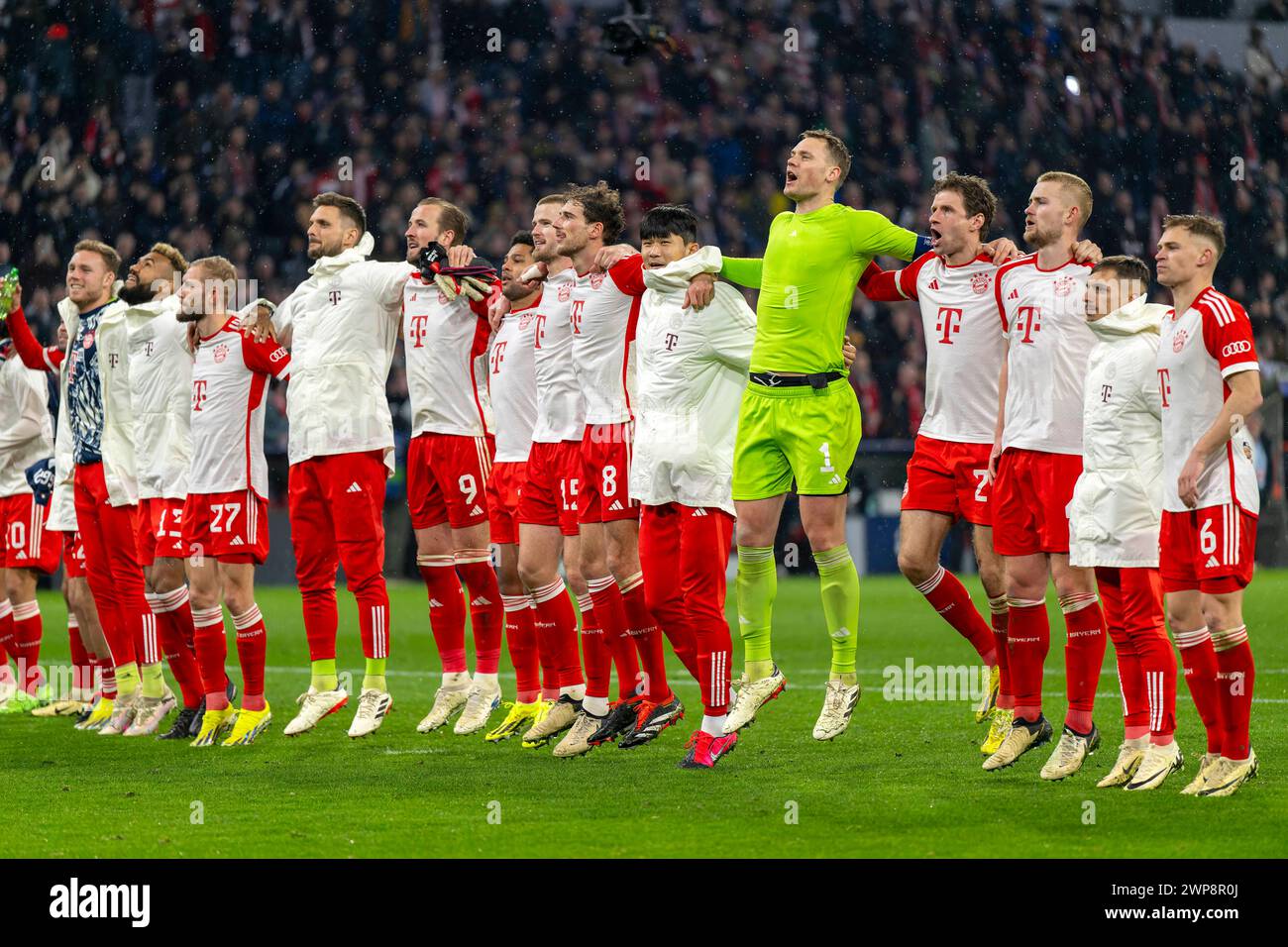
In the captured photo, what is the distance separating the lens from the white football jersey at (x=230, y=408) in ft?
25.6

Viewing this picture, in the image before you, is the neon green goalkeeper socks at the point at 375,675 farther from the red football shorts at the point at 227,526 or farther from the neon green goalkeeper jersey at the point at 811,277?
the neon green goalkeeper jersey at the point at 811,277

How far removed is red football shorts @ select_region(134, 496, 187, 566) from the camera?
790 cm

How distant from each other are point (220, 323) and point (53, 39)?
14262 millimetres

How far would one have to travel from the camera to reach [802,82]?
21578 millimetres

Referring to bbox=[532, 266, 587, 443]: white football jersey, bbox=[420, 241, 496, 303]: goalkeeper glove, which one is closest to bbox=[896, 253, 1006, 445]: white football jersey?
bbox=[532, 266, 587, 443]: white football jersey

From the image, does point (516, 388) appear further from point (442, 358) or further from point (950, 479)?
point (950, 479)

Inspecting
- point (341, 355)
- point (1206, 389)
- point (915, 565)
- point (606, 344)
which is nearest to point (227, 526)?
point (341, 355)

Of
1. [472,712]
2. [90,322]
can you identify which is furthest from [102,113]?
[472,712]

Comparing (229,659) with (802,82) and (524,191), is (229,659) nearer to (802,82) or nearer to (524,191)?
(524,191)

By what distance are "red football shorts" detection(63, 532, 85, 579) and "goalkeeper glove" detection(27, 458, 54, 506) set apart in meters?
0.68

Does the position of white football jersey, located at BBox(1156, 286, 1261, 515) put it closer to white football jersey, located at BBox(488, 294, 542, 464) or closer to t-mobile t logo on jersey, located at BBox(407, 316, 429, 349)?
white football jersey, located at BBox(488, 294, 542, 464)

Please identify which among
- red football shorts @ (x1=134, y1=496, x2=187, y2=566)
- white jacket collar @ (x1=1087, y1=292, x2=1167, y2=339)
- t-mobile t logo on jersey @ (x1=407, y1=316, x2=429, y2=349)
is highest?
t-mobile t logo on jersey @ (x1=407, y1=316, x2=429, y2=349)

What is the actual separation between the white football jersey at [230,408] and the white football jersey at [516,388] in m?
0.99
